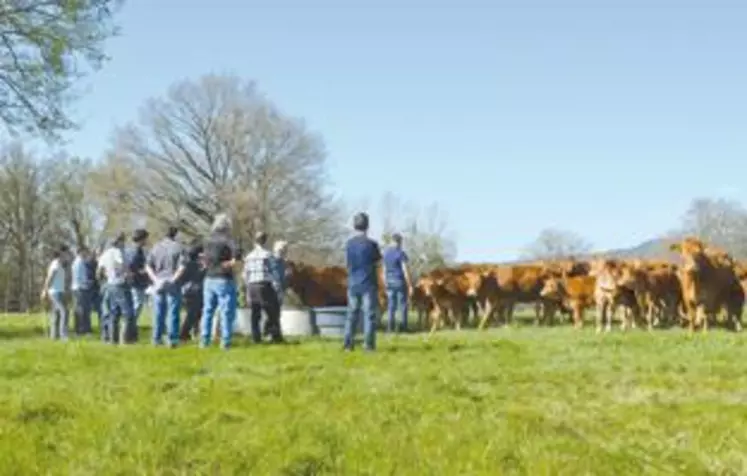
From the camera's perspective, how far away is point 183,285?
16719 mm

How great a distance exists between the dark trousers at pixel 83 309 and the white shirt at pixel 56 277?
1255mm

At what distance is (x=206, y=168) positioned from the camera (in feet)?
187

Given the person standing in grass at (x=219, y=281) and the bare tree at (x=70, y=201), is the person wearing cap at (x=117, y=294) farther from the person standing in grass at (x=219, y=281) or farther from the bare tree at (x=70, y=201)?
the bare tree at (x=70, y=201)

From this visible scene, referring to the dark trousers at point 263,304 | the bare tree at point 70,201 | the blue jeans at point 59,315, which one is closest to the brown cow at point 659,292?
the dark trousers at point 263,304

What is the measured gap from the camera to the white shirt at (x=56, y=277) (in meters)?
19.7

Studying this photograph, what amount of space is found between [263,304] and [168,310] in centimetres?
162

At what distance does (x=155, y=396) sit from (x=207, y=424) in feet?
4.08

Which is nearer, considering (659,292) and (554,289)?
(659,292)

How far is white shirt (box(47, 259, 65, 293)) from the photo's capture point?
19656mm

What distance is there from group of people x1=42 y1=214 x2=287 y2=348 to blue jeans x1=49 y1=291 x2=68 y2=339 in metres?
0.02

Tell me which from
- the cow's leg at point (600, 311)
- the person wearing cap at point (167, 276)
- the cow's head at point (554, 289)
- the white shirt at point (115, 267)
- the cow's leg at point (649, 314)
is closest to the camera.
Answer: the person wearing cap at point (167, 276)

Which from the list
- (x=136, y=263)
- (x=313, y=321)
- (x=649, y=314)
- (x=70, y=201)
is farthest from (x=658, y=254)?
(x=70, y=201)

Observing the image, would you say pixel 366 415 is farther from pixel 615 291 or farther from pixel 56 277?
pixel 615 291

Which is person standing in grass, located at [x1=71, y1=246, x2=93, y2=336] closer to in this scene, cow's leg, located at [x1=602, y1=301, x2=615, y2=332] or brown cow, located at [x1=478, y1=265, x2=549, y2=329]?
brown cow, located at [x1=478, y1=265, x2=549, y2=329]
